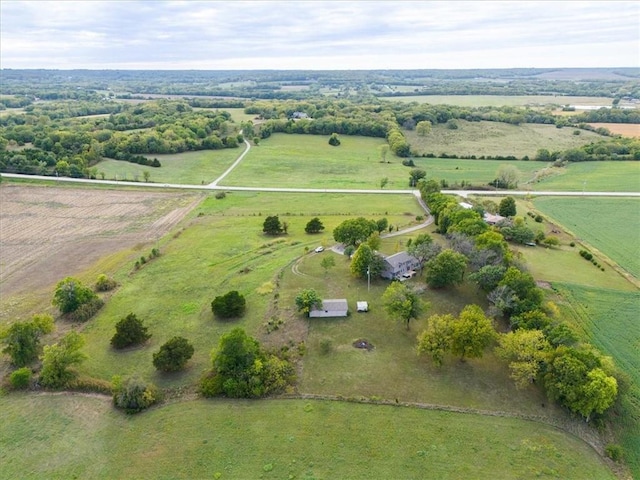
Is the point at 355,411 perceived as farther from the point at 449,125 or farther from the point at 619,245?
the point at 449,125

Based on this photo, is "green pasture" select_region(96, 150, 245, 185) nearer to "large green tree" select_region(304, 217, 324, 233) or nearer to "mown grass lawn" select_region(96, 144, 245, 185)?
"mown grass lawn" select_region(96, 144, 245, 185)

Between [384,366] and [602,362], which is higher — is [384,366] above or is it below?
below

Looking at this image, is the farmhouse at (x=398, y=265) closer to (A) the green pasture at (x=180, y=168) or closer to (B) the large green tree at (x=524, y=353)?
(B) the large green tree at (x=524, y=353)

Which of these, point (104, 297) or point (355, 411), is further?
point (104, 297)

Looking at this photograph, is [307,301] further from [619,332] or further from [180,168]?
[180,168]

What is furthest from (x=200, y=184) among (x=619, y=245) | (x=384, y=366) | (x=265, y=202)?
(x=619, y=245)
